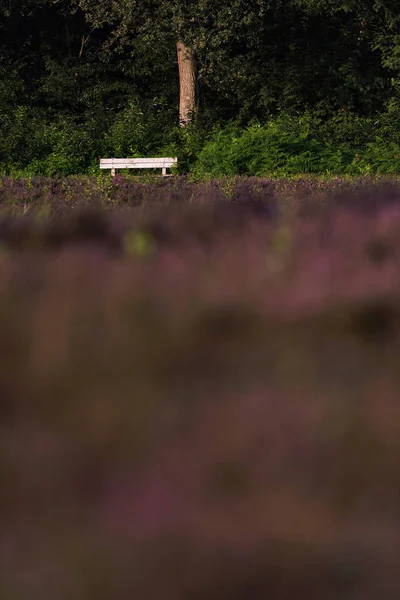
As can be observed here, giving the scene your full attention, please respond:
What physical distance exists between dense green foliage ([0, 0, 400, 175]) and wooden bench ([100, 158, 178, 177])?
2.60 ft

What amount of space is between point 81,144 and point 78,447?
92.8 ft

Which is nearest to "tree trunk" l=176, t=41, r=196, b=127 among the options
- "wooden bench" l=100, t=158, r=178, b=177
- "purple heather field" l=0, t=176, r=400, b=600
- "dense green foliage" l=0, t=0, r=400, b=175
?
"dense green foliage" l=0, t=0, r=400, b=175

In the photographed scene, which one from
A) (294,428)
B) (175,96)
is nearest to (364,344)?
(294,428)

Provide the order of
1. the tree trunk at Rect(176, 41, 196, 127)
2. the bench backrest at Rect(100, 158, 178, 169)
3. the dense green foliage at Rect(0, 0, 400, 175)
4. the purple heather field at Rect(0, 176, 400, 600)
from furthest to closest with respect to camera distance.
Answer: the tree trunk at Rect(176, 41, 196, 127)
the dense green foliage at Rect(0, 0, 400, 175)
the bench backrest at Rect(100, 158, 178, 169)
the purple heather field at Rect(0, 176, 400, 600)

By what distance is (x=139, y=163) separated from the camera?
2369 centimetres

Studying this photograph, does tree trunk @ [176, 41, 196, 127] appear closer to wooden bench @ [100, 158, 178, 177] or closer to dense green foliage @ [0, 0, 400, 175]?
dense green foliage @ [0, 0, 400, 175]

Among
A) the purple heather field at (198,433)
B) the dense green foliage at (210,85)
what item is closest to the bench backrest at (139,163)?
the dense green foliage at (210,85)

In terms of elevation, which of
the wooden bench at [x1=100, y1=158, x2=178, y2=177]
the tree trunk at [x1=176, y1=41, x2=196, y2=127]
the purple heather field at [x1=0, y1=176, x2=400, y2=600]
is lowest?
the wooden bench at [x1=100, y1=158, x2=178, y2=177]

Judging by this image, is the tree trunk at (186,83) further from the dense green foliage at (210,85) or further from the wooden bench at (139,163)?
the wooden bench at (139,163)

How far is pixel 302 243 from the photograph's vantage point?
1.33m

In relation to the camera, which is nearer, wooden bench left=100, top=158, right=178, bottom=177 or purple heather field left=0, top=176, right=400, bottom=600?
purple heather field left=0, top=176, right=400, bottom=600

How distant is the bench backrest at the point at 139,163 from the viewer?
934 inches

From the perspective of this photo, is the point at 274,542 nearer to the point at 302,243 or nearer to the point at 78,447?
the point at 78,447

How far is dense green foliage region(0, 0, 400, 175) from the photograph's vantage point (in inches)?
1048
